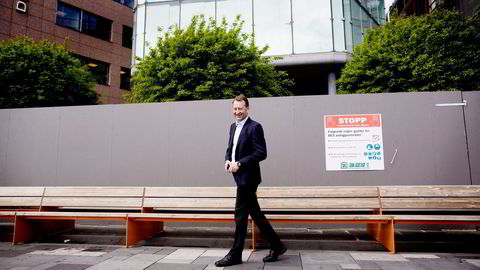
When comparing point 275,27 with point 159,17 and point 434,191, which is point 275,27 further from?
point 434,191

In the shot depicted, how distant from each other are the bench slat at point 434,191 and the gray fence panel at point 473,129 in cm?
124

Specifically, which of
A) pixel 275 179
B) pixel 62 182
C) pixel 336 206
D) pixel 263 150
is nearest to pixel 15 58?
pixel 62 182

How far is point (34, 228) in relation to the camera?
548 centimetres

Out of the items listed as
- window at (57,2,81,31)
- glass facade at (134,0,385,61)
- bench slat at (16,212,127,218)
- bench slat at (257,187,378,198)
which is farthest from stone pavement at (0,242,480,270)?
window at (57,2,81,31)

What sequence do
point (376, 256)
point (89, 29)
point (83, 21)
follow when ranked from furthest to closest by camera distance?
point (89, 29) < point (83, 21) < point (376, 256)

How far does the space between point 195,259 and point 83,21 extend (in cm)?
2244

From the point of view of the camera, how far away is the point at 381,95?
6098 millimetres

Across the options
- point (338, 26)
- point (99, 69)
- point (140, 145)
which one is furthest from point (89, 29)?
point (140, 145)

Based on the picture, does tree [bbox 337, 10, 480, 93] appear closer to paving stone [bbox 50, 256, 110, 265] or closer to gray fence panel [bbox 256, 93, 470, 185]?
gray fence panel [bbox 256, 93, 470, 185]

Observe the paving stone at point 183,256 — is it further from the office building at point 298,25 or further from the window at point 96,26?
the window at point 96,26

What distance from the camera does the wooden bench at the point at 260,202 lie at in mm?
4555

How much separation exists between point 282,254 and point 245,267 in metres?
0.70

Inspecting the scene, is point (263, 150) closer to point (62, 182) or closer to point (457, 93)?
point (457, 93)

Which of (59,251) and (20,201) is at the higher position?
(20,201)
